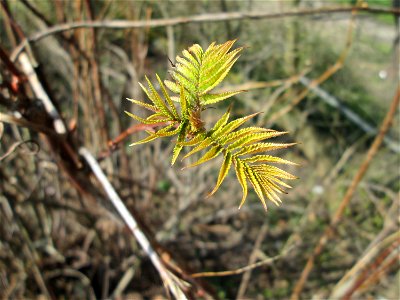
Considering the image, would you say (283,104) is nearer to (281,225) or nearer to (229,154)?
(281,225)

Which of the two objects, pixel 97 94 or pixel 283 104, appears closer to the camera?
pixel 97 94

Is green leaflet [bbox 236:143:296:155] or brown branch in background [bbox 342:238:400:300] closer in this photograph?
green leaflet [bbox 236:143:296:155]

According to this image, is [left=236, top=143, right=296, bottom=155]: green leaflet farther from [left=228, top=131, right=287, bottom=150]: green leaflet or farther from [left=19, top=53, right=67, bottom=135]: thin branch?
[left=19, top=53, right=67, bottom=135]: thin branch

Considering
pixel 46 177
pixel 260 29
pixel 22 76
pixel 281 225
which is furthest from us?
pixel 260 29

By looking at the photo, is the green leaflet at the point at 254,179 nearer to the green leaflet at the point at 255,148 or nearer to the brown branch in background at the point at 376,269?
→ the green leaflet at the point at 255,148

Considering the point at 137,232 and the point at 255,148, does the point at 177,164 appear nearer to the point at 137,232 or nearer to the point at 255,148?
the point at 137,232

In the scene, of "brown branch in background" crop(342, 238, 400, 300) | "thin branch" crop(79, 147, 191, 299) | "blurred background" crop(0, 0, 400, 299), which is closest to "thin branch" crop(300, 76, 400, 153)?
"blurred background" crop(0, 0, 400, 299)

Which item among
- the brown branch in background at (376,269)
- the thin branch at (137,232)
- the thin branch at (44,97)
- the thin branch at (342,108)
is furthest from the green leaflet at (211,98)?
the thin branch at (342,108)

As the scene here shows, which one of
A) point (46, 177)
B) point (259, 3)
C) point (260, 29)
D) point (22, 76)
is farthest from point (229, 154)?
point (259, 3)

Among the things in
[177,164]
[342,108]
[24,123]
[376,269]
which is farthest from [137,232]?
[342,108]
